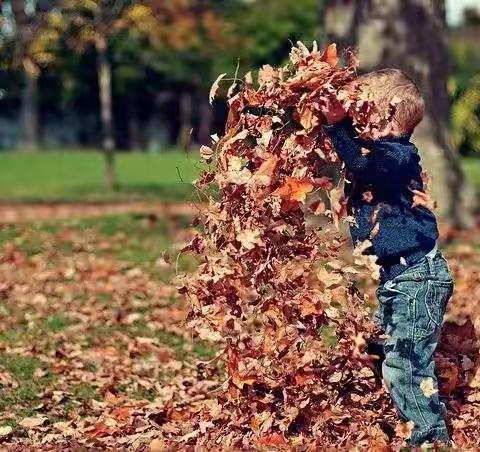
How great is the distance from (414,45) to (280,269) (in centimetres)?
943

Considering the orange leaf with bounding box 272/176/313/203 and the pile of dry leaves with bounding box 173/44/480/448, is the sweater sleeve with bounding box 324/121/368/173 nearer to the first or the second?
the pile of dry leaves with bounding box 173/44/480/448

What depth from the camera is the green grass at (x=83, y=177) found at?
77.6 feet

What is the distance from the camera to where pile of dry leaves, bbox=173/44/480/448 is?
5.14 meters

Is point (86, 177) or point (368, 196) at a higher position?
point (368, 196)

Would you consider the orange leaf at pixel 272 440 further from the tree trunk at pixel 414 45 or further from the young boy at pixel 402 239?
the tree trunk at pixel 414 45

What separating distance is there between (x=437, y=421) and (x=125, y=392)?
2.20 m

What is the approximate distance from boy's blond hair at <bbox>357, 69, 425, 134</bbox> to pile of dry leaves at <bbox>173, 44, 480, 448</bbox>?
4.5 inches

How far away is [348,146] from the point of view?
200 inches

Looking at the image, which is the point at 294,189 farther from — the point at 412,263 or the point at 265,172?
the point at 412,263

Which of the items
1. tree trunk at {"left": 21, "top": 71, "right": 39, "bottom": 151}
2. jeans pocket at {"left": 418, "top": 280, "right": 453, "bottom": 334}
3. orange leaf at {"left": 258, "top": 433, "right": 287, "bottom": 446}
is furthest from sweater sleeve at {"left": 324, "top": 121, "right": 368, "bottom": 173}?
tree trunk at {"left": 21, "top": 71, "right": 39, "bottom": 151}

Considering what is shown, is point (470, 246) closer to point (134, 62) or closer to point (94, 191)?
point (94, 191)

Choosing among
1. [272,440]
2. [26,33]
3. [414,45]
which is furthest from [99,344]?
[26,33]

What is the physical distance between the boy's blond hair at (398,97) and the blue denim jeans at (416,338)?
61cm

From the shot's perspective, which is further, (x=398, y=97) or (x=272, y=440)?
(x=272, y=440)
